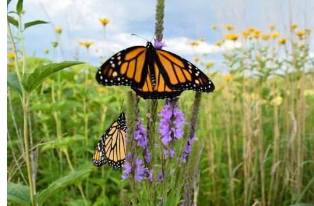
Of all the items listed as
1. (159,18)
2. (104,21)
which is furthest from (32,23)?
(104,21)

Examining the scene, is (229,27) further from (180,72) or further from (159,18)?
(159,18)

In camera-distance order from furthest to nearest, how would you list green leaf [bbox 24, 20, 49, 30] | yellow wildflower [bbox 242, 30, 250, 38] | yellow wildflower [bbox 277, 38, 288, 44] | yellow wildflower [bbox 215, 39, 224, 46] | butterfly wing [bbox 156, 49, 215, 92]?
yellow wildflower [bbox 215, 39, 224, 46], yellow wildflower [bbox 242, 30, 250, 38], yellow wildflower [bbox 277, 38, 288, 44], green leaf [bbox 24, 20, 49, 30], butterfly wing [bbox 156, 49, 215, 92]

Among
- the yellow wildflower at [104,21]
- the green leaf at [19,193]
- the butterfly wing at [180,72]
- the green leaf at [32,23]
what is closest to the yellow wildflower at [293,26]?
the yellow wildflower at [104,21]

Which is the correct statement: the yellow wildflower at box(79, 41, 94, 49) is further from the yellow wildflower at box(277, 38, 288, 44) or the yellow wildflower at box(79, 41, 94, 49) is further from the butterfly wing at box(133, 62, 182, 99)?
the butterfly wing at box(133, 62, 182, 99)

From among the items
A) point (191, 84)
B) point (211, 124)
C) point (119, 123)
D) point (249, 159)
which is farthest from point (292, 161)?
point (191, 84)

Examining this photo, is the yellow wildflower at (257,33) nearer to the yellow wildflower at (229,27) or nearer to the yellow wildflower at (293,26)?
the yellow wildflower at (229,27)

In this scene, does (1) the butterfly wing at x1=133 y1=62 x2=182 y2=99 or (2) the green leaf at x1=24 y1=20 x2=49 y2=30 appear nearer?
(1) the butterfly wing at x1=133 y1=62 x2=182 y2=99

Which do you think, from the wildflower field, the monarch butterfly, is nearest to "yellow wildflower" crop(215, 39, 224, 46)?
the wildflower field

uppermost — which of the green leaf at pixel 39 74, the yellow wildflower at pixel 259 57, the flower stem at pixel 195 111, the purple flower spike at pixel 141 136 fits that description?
the yellow wildflower at pixel 259 57
